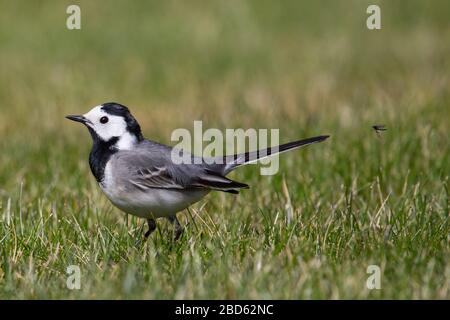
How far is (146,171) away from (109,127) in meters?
0.37

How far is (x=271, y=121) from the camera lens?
834cm

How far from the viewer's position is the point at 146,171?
16.7 feet

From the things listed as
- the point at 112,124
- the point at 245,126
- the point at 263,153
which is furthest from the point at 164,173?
the point at 245,126

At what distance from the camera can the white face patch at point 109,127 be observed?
17.1 feet

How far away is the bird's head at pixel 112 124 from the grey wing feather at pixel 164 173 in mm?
91

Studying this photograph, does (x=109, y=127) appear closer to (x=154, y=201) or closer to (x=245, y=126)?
(x=154, y=201)

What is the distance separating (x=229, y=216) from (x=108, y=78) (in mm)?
5364

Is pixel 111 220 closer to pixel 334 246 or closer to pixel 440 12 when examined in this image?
Result: pixel 334 246

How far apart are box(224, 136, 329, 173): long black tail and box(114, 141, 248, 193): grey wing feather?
15 centimetres

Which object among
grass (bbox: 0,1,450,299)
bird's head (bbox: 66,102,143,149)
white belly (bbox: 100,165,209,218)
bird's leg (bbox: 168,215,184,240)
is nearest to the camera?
grass (bbox: 0,1,450,299)

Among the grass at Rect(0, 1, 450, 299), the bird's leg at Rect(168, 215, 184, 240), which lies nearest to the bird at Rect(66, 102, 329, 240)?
the bird's leg at Rect(168, 215, 184, 240)

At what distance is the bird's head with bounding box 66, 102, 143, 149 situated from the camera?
5.22m

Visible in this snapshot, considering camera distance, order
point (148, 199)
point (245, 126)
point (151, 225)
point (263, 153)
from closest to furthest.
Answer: point (148, 199) → point (263, 153) → point (151, 225) → point (245, 126)

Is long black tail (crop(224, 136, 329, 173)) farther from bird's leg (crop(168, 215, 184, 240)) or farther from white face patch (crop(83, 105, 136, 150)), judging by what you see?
white face patch (crop(83, 105, 136, 150))
